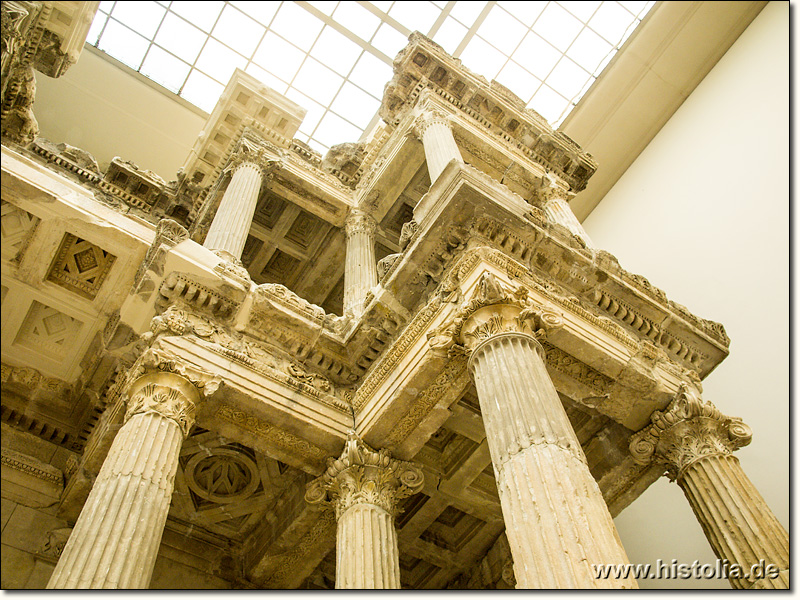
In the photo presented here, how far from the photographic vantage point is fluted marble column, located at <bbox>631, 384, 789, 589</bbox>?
23.5 feet

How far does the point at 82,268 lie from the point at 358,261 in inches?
206

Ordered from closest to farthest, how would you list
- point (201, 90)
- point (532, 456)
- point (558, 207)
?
point (532, 456) → point (558, 207) → point (201, 90)

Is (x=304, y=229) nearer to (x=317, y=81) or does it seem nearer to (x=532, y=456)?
(x=317, y=81)

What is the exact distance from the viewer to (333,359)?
359 inches

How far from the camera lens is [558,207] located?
13320 mm

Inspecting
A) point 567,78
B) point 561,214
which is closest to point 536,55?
point 567,78

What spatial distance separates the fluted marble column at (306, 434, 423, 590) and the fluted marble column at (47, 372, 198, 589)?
1905mm

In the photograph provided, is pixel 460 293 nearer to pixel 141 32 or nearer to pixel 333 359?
pixel 333 359

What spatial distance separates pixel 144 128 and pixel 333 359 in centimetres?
1479

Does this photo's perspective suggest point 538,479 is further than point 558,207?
No

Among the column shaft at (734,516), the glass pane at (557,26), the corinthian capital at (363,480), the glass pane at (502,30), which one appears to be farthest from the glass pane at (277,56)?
the column shaft at (734,516)

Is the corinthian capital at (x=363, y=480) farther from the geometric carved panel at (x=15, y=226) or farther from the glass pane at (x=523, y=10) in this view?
the glass pane at (x=523, y=10)

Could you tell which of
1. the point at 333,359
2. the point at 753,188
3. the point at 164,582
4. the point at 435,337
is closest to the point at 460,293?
the point at 435,337

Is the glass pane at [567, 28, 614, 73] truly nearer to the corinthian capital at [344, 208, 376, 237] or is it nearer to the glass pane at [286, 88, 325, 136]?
the glass pane at [286, 88, 325, 136]
